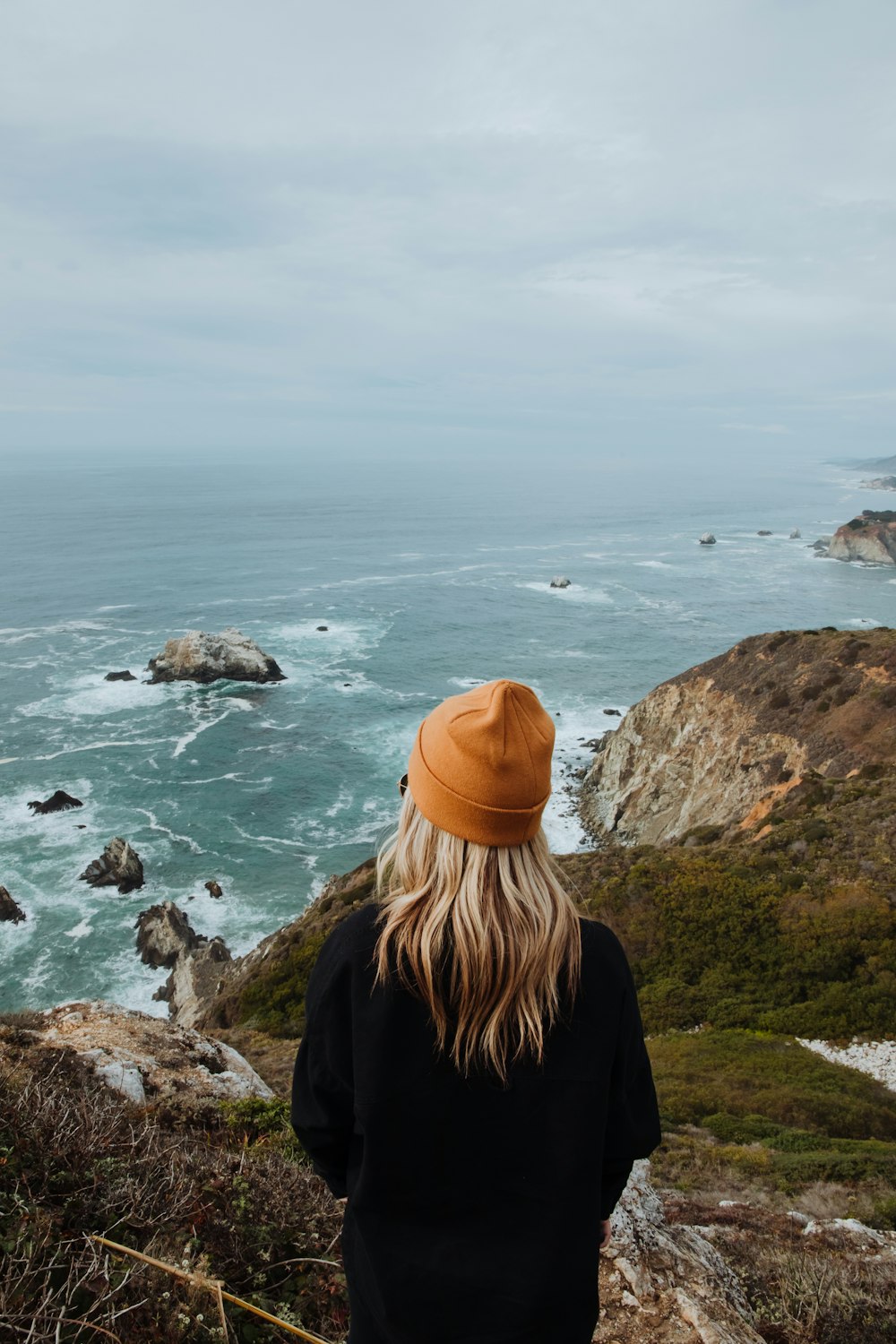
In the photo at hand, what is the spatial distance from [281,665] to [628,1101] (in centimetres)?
6323

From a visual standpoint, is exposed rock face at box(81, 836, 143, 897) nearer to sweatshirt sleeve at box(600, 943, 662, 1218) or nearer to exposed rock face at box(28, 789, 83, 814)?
exposed rock face at box(28, 789, 83, 814)

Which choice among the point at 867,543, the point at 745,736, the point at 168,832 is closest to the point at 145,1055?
the point at 745,736

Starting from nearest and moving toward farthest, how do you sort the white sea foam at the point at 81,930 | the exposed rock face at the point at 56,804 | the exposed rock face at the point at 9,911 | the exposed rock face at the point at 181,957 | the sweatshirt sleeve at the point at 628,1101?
the sweatshirt sleeve at the point at 628,1101 < the exposed rock face at the point at 181,957 < the white sea foam at the point at 81,930 < the exposed rock face at the point at 9,911 < the exposed rock face at the point at 56,804

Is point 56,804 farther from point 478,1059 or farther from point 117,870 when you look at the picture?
point 478,1059

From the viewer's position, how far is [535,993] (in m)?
2.28

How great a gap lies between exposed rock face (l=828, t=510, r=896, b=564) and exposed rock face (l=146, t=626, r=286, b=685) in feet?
351

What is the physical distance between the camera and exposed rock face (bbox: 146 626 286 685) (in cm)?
5931

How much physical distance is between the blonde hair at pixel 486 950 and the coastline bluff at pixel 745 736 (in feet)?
96.1

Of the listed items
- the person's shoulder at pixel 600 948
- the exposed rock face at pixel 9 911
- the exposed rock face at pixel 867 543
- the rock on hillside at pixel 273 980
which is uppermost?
the exposed rock face at pixel 867 543

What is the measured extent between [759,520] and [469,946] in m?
193

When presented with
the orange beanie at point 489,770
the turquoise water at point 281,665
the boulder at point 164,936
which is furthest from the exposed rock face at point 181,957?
the orange beanie at point 489,770

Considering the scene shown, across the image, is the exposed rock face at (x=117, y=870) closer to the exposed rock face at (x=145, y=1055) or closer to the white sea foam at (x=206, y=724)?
the white sea foam at (x=206, y=724)

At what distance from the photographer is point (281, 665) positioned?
63938 millimetres

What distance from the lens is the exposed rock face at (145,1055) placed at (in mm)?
7641
